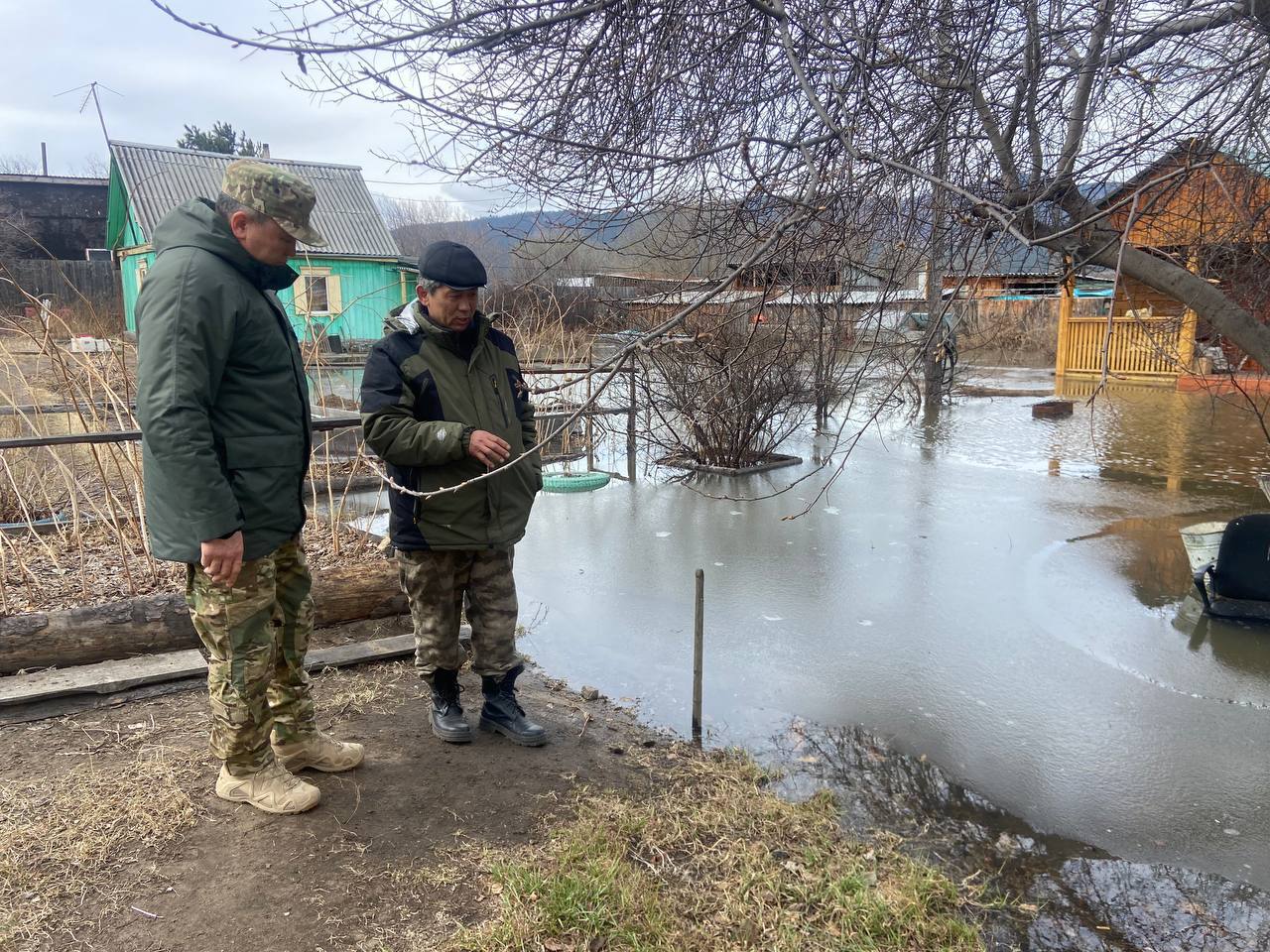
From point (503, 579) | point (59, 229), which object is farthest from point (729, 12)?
point (59, 229)

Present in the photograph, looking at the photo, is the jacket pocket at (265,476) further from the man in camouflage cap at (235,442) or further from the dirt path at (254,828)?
the dirt path at (254,828)

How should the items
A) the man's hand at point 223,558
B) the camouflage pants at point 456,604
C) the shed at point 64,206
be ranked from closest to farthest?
the man's hand at point 223,558 → the camouflage pants at point 456,604 → the shed at point 64,206

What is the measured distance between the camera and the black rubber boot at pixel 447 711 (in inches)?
128

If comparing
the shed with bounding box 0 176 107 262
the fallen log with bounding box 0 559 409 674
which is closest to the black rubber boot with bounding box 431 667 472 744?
the fallen log with bounding box 0 559 409 674

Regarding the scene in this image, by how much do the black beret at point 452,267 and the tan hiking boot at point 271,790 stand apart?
1675mm

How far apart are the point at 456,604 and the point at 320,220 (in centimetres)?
2209

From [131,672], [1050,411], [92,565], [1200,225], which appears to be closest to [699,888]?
[131,672]

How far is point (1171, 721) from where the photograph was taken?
12.7 feet

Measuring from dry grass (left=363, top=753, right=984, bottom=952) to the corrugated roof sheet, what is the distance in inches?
806

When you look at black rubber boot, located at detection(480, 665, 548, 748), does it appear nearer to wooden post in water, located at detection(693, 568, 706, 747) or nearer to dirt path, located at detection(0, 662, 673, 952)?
dirt path, located at detection(0, 662, 673, 952)

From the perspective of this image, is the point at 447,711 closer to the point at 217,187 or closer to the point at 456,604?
the point at 456,604

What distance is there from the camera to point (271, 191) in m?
2.46

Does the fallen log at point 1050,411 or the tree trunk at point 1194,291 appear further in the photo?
the fallen log at point 1050,411

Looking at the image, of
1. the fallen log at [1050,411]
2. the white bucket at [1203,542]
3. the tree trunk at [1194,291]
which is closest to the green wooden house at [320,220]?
the fallen log at [1050,411]
